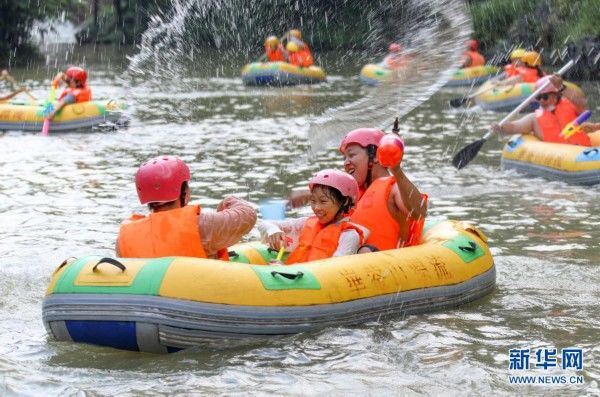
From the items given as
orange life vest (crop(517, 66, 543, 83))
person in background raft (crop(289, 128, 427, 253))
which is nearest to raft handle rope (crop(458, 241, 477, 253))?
person in background raft (crop(289, 128, 427, 253))

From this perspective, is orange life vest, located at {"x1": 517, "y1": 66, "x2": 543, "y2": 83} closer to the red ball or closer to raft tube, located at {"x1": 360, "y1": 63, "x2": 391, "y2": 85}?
raft tube, located at {"x1": 360, "y1": 63, "x2": 391, "y2": 85}

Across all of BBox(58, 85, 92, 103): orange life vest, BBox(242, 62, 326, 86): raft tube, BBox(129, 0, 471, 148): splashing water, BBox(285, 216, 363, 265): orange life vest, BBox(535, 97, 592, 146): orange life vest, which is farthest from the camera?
BBox(129, 0, 471, 148): splashing water

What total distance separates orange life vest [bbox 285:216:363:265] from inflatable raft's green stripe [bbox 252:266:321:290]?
0.50 meters

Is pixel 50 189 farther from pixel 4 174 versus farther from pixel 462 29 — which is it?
pixel 462 29

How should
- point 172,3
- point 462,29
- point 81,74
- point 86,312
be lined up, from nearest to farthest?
point 86,312 → point 462,29 → point 81,74 → point 172,3

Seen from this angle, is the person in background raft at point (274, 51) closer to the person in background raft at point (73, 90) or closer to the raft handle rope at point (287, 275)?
the person in background raft at point (73, 90)

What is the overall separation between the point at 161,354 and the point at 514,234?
4.30 m

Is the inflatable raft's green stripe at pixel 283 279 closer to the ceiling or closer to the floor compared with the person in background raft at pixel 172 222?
closer to the floor

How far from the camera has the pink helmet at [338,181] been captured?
6.58 metres

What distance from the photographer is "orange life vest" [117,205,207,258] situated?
20.2ft

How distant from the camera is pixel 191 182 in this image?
1212 cm

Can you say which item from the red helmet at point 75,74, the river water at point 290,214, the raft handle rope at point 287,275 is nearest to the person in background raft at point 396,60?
the river water at point 290,214

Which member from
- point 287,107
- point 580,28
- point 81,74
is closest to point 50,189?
point 81,74

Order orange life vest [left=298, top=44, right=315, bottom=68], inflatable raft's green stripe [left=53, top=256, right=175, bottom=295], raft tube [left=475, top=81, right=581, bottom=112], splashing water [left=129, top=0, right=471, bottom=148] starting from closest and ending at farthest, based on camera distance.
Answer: inflatable raft's green stripe [left=53, top=256, right=175, bottom=295], raft tube [left=475, top=81, right=581, bottom=112], orange life vest [left=298, top=44, right=315, bottom=68], splashing water [left=129, top=0, right=471, bottom=148]
